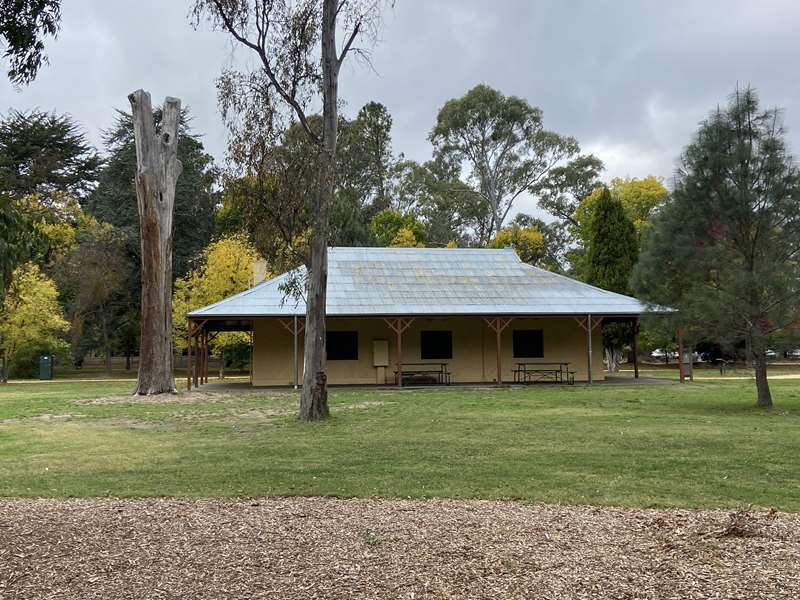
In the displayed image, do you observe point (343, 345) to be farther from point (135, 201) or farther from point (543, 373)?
point (135, 201)

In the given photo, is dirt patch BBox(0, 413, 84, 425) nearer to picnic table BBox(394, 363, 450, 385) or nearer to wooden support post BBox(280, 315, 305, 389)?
wooden support post BBox(280, 315, 305, 389)

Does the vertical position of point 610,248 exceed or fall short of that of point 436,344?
it exceeds it

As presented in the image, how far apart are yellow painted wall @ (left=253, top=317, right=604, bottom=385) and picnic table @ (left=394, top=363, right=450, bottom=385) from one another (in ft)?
0.68

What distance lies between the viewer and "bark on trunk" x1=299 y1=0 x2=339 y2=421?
12.7 m

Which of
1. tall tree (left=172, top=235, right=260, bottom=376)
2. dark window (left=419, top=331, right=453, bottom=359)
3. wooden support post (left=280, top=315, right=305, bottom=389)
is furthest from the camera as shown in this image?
tall tree (left=172, top=235, right=260, bottom=376)

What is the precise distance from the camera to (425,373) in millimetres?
22891

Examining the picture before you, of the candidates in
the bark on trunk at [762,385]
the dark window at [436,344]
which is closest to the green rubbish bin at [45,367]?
the dark window at [436,344]

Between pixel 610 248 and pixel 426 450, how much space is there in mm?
27907

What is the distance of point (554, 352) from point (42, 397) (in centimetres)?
1562

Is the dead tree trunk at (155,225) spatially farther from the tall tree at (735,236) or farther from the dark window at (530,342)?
the tall tree at (735,236)

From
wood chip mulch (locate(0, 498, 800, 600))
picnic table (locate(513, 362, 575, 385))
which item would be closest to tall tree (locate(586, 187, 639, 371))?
picnic table (locate(513, 362, 575, 385))

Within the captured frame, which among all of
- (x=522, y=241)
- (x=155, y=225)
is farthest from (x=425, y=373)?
(x=522, y=241)

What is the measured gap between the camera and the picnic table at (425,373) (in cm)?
2280

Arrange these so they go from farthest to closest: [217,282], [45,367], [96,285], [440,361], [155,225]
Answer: [96,285] → [45,367] → [217,282] → [440,361] → [155,225]
